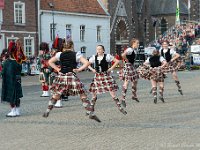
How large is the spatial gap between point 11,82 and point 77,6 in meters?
37.5

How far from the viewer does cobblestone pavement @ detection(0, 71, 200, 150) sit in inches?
328

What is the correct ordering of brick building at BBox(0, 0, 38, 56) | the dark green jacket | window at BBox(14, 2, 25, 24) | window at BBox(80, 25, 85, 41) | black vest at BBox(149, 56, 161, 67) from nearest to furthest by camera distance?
the dark green jacket → black vest at BBox(149, 56, 161, 67) → brick building at BBox(0, 0, 38, 56) → window at BBox(14, 2, 25, 24) → window at BBox(80, 25, 85, 41)

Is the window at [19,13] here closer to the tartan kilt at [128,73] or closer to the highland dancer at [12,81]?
the tartan kilt at [128,73]

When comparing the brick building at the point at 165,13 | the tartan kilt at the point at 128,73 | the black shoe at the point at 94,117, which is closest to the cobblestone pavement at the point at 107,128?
the black shoe at the point at 94,117

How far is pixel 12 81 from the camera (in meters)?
12.3

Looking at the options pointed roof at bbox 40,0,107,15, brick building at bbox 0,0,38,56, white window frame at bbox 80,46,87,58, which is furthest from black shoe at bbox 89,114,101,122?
white window frame at bbox 80,46,87,58

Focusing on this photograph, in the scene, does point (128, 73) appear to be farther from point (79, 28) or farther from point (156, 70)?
point (79, 28)

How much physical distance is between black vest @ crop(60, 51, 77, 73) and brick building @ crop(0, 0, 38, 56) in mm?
29408

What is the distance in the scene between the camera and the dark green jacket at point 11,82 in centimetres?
1230

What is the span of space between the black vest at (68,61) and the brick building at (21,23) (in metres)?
29.4

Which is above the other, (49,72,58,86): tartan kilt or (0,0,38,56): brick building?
(0,0,38,56): brick building

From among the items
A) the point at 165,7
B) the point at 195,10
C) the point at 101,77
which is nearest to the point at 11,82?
the point at 101,77

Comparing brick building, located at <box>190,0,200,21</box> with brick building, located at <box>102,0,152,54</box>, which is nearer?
brick building, located at <box>102,0,152,54</box>

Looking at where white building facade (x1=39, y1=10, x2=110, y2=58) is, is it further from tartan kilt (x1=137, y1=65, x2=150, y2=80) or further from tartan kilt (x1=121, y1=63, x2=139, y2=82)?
tartan kilt (x1=121, y1=63, x2=139, y2=82)
